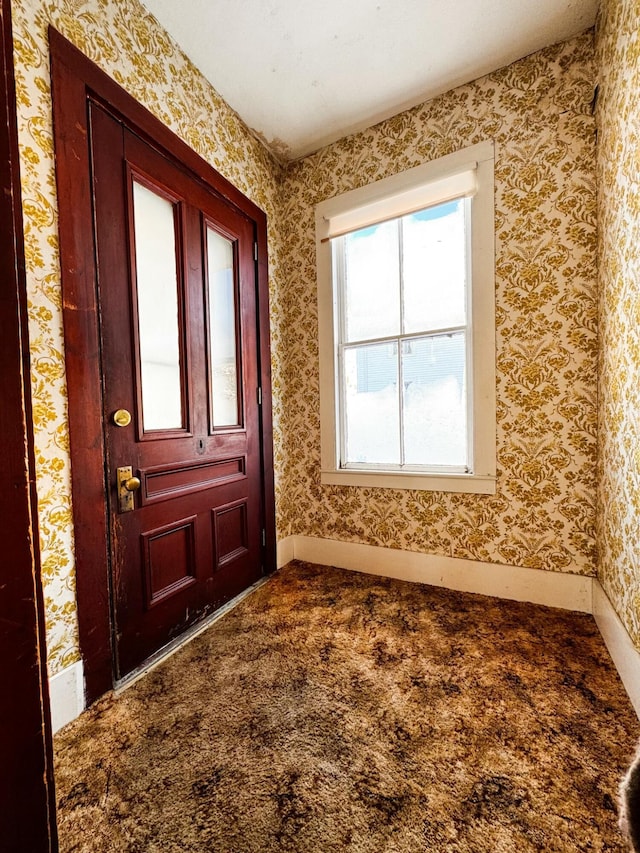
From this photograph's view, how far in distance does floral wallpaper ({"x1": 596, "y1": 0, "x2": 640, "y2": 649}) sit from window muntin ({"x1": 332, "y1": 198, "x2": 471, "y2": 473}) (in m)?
0.60

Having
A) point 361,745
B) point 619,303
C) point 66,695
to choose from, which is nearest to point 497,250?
point 619,303

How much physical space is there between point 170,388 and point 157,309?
1.13 ft

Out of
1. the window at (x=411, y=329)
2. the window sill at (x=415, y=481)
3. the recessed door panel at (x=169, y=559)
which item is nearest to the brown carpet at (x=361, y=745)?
the recessed door panel at (x=169, y=559)

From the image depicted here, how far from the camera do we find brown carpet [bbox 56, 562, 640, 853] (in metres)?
0.82

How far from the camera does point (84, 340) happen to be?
1.22 m

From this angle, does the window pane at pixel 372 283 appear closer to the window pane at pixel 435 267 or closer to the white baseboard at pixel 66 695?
the window pane at pixel 435 267

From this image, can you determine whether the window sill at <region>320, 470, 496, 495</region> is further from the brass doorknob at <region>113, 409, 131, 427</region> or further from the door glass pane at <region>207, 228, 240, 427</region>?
the brass doorknob at <region>113, 409, 131, 427</region>

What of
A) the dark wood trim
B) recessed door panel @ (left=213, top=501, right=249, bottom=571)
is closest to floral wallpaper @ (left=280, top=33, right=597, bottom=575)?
recessed door panel @ (left=213, top=501, right=249, bottom=571)

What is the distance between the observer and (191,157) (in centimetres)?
165

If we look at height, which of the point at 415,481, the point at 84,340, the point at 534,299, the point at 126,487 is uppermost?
the point at 534,299

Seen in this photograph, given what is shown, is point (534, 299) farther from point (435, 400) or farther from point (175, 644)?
point (175, 644)

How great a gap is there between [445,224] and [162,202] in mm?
1461

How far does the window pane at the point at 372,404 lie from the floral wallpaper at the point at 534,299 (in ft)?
1.12

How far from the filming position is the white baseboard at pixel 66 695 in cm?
110
